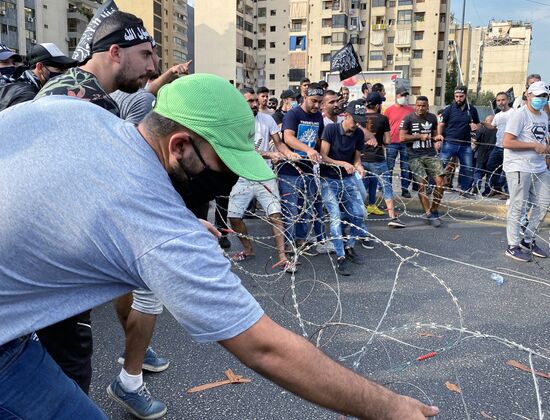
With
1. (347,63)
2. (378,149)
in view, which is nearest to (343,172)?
(378,149)

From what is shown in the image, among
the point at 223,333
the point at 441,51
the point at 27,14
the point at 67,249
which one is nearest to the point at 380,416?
the point at 223,333

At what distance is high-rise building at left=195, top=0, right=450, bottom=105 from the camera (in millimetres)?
64688

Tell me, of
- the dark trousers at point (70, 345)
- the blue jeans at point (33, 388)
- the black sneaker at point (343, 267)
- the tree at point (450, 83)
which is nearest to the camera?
the blue jeans at point (33, 388)

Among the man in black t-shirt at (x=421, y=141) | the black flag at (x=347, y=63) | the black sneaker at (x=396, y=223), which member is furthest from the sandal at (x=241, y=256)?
the black flag at (x=347, y=63)

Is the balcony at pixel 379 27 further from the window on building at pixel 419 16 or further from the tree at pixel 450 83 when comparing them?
the tree at pixel 450 83

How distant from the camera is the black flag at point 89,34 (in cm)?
301

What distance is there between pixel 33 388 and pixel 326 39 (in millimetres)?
70656

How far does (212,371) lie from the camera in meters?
3.20

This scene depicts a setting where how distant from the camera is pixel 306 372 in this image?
1241 millimetres

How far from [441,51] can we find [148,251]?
237ft

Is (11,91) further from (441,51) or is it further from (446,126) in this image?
(441,51)

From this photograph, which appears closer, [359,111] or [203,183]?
[203,183]

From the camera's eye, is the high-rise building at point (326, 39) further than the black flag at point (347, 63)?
Yes

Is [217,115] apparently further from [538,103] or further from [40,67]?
[538,103]
